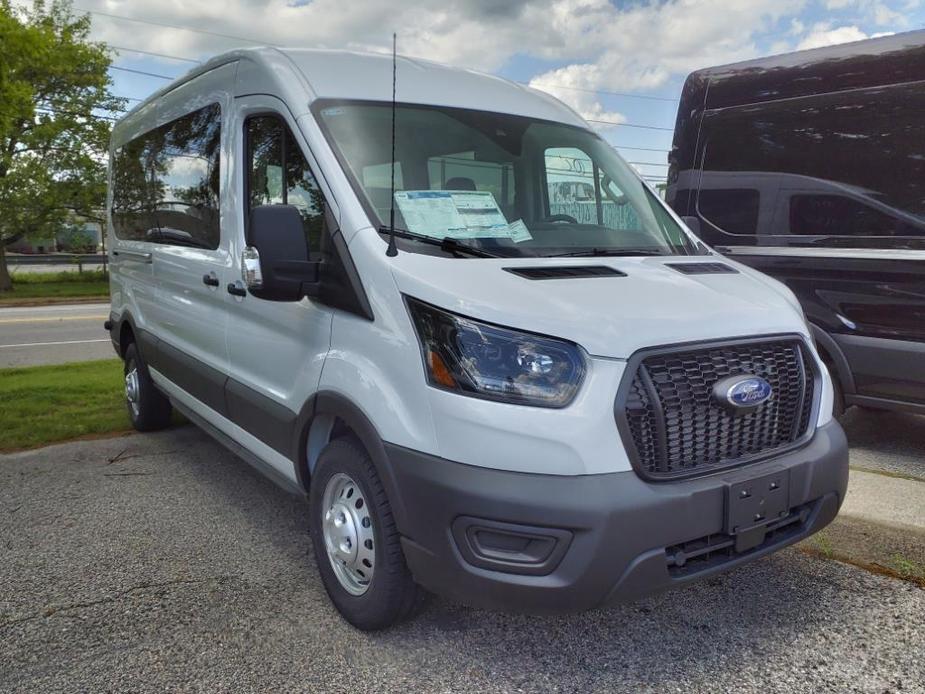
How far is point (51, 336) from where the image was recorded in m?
14.0

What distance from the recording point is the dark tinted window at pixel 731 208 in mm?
5364

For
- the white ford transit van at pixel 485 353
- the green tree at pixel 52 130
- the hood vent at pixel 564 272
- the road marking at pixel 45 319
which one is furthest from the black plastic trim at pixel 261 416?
the green tree at pixel 52 130

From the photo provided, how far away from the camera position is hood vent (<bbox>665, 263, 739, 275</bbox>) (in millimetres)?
3014

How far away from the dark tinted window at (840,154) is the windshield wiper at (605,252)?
2.25m

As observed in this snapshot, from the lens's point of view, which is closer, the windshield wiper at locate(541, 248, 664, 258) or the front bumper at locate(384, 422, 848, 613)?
the front bumper at locate(384, 422, 848, 613)

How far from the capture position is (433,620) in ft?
9.80

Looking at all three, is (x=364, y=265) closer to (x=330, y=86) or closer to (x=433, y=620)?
(x=330, y=86)

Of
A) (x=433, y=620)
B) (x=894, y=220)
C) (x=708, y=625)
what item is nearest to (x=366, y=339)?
(x=433, y=620)

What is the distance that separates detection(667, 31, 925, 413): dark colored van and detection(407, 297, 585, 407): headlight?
3.25m

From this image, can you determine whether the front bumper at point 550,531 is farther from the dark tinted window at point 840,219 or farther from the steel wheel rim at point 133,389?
the steel wheel rim at point 133,389

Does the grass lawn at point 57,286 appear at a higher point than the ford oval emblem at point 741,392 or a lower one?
lower

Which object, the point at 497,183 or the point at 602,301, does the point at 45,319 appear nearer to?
the point at 497,183

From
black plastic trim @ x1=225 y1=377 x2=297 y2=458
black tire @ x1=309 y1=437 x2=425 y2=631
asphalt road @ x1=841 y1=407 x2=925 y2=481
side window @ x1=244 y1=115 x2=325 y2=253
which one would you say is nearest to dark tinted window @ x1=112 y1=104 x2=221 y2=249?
side window @ x1=244 y1=115 x2=325 y2=253

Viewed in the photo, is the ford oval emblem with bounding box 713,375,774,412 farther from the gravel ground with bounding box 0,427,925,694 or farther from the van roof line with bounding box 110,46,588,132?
the van roof line with bounding box 110,46,588,132
